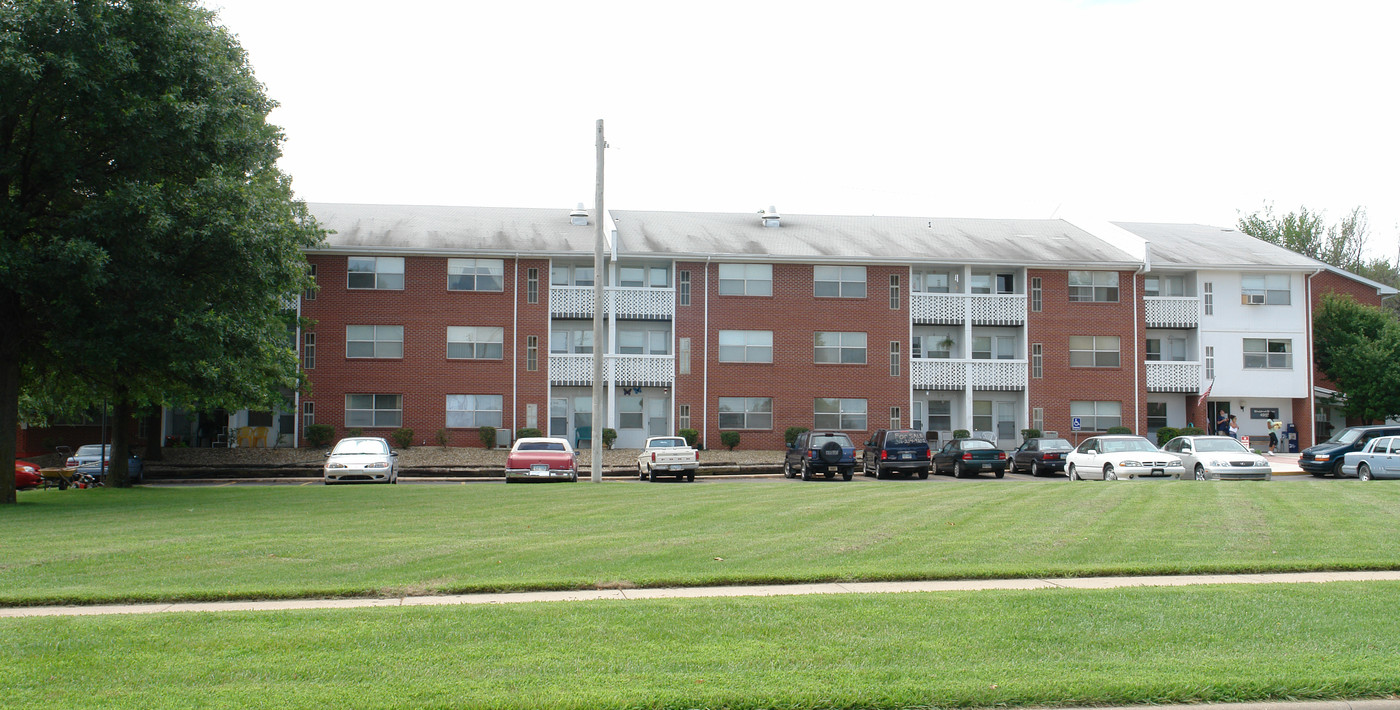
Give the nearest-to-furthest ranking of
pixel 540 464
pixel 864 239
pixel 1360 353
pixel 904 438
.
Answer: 1. pixel 540 464
2. pixel 904 438
3. pixel 1360 353
4. pixel 864 239

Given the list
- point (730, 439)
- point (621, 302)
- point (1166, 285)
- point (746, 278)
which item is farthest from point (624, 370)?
point (1166, 285)

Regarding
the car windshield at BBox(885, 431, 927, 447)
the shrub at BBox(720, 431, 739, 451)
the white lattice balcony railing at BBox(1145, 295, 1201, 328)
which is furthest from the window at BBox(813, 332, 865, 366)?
the white lattice balcony railing at BBox(1145, 295, 1201, 328)

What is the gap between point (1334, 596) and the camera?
A: 923 cm

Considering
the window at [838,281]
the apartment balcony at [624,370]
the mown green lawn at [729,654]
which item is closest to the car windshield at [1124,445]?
the window at [838,281]

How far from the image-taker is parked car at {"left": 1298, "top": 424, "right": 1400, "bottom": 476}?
32188 millimetres

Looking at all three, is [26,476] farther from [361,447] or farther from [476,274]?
[476,274]

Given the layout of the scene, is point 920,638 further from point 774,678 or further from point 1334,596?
point 1334,596

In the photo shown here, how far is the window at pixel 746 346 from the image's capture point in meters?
45.2

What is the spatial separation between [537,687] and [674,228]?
143ft

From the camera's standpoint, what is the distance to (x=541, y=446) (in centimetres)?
3172

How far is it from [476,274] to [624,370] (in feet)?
24.3

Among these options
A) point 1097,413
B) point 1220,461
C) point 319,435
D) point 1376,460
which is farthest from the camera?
point 1097,413

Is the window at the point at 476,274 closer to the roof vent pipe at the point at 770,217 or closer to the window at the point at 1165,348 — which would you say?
the roof vent pipe at the point at 770,217

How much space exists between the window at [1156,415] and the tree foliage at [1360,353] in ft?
28.5
